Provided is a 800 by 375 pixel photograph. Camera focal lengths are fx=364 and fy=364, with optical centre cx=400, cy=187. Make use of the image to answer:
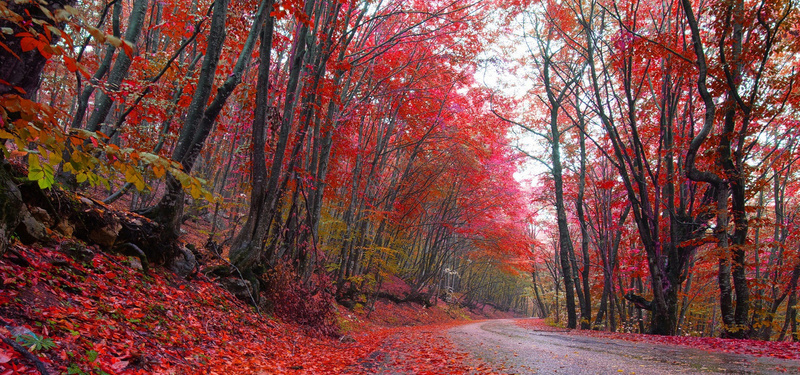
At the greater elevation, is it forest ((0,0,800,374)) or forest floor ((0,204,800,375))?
forest ((0,0,800,374))

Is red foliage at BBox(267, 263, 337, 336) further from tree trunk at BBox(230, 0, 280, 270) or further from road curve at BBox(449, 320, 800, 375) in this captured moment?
road curve at BBox(449, 320, 800, 375)

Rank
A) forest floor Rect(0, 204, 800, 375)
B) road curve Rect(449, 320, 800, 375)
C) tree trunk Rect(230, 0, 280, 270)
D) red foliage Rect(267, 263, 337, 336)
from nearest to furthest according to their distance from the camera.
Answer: forest floor Rect(0, 204, 800, 375), road curve Rect(449, 320, 800, 375), tree trunk Rect(230, 0, 280, 270), red foliage Rect(267, 263, 337, 336)

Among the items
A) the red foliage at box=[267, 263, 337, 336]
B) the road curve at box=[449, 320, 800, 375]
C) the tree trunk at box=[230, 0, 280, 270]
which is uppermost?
the tree trunk at box=[230, 0, 280, 270]

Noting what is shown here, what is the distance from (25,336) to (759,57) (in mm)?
9881

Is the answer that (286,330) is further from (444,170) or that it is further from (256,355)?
(444,170)

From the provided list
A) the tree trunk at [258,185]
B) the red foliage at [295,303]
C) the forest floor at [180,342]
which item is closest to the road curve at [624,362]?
the forest floor at [180,342]

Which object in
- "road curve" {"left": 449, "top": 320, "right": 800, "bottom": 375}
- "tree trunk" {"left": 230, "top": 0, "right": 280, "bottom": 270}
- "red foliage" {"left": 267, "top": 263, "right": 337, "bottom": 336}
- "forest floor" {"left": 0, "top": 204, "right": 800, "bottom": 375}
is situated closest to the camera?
"forest floor" {"left": 0, "top": 204, "right": 800, "bottom": 375}

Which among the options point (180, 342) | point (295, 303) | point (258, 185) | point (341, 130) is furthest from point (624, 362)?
point (341, 130)

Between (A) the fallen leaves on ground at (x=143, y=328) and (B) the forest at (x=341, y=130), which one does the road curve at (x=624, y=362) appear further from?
(B) the forest at (x=341, y=130)

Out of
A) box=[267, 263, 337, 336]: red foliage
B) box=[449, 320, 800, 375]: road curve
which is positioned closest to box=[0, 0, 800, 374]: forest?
box=[267, 263, 337, 336]: red foliage

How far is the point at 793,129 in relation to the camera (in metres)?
10.3

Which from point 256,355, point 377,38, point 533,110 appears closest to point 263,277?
point 256,355

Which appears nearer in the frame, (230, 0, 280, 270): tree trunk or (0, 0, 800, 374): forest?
(0, 0, 800, 374): forest

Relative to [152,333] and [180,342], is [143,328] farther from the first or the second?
[180,342]
